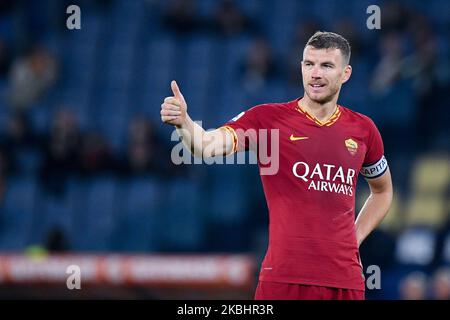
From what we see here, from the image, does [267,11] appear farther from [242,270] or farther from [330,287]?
[330,287]

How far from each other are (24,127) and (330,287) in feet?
26.4

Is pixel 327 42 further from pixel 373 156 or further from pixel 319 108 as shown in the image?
pixel 373 156

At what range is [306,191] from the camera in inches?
192

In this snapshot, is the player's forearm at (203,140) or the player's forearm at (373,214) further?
the player's forearm at (373,214)

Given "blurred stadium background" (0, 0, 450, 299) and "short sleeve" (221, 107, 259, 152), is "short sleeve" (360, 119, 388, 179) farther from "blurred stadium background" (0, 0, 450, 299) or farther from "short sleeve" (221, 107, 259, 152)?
"blurred stadium background" (0, 0, 450, 299)

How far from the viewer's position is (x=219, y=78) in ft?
43.1

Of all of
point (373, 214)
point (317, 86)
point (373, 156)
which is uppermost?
point (317, 86)

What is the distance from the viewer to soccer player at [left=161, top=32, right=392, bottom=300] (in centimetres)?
483

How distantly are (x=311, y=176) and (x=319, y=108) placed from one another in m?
0.42

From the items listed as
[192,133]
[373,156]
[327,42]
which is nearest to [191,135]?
[192,133]

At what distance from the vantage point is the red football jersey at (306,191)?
15.9 feet

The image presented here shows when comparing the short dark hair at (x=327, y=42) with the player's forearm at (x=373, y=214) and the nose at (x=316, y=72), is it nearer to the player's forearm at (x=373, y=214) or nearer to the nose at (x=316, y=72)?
the nose at (x=316, y=72)

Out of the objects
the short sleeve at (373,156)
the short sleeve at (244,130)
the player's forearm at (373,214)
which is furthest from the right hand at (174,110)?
the player's forearm at (373,214)
